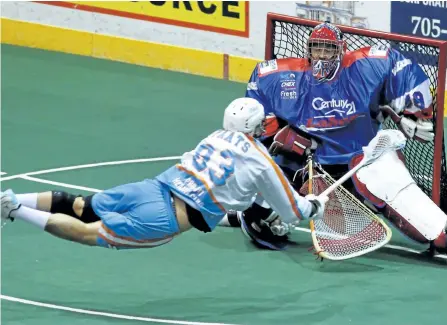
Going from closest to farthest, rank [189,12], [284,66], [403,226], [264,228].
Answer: [403,226] < [264,228] < [284,66] < [189,12]

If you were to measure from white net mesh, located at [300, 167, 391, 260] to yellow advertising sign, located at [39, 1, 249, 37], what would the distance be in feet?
14.0

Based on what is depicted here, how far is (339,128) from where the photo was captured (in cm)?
935

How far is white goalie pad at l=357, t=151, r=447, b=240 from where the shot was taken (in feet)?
29.5

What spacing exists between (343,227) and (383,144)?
0.63 metres

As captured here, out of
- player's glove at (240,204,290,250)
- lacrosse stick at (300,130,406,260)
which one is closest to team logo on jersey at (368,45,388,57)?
lacrosse stick at (300,130,406,260)

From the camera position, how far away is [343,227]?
30.2 ft

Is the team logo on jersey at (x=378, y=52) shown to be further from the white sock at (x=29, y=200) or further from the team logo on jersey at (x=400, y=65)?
the white sock at (x=29, y=200)

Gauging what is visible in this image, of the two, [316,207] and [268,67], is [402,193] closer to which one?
[316,207]

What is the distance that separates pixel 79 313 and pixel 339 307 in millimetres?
1505

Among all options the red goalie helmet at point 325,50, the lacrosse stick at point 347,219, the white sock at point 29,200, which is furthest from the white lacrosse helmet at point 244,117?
the white sock at point 29,200

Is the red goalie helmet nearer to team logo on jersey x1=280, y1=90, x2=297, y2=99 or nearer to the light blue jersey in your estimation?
team logo on jersey x1=280, y1=90, x2=297, y2=99

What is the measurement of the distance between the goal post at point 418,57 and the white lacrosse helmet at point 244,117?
1464 mm

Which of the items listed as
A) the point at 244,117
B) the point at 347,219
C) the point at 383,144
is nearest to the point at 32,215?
the point at 244,117

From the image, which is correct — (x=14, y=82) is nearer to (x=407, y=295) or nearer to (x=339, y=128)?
(x=339, y=128)
